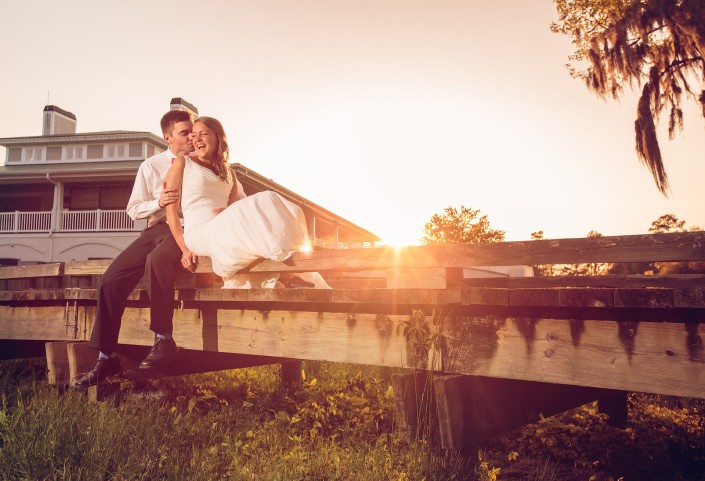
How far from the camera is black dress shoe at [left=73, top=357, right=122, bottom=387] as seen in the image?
5.24 meters

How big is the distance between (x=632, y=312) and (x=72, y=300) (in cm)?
517

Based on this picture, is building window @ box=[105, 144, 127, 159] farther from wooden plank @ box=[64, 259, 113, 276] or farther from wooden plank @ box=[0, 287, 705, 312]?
wooden plank @ box=[0, 287, 705, 312]

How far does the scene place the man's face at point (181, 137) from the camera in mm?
5363

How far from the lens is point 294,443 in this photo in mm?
5367

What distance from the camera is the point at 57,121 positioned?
34875mm

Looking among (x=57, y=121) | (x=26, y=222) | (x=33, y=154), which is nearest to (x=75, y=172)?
(x=26, y=222)

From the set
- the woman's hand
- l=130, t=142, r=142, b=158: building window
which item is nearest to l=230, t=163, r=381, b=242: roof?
l=130, t=142, r=142, b=158: building window

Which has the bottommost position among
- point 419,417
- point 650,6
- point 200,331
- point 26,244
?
point 419,417

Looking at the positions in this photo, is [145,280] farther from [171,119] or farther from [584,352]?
[584,352]

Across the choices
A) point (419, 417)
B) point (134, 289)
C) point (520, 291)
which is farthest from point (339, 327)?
point (134, 289)

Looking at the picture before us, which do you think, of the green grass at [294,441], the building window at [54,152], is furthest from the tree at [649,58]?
the building window at [54,152]

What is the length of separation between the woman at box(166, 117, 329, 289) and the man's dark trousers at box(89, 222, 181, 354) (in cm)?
16

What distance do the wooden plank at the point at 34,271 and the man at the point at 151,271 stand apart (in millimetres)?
1437

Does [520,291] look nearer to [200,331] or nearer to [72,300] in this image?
[200,331]
